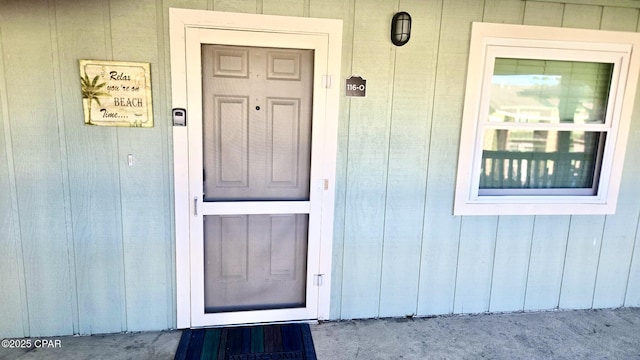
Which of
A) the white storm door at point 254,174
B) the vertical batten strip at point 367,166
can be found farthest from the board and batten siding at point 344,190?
the white storm door at point 254,174

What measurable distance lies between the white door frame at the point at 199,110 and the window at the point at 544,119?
903 millimetres

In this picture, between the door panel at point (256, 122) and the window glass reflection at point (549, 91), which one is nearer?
the door panel at point (256, 122)

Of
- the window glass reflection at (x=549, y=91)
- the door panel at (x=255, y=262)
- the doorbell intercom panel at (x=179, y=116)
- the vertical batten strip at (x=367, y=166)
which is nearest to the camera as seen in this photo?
the doorbell intercom panel at (x=179, y=116)

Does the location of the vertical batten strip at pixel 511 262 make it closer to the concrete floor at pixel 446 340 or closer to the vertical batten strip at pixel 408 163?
the concrete floor at pixel 446 340

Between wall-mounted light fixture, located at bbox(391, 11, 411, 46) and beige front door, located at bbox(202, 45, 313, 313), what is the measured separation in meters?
0.54

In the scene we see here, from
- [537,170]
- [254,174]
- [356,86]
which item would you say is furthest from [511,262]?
[254,174]

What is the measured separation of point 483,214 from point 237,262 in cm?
174

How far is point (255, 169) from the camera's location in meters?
2.52

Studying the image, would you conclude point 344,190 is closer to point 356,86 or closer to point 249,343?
point 356,86

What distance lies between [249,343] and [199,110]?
4.85ft

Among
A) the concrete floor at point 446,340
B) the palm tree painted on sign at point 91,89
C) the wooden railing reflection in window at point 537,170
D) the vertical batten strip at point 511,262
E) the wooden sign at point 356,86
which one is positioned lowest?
the concrete floor at point 446,340

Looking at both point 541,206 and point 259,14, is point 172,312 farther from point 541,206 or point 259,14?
point 541,206

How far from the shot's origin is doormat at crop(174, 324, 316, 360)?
2346 mm

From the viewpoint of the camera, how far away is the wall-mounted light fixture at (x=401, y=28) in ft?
7.93
